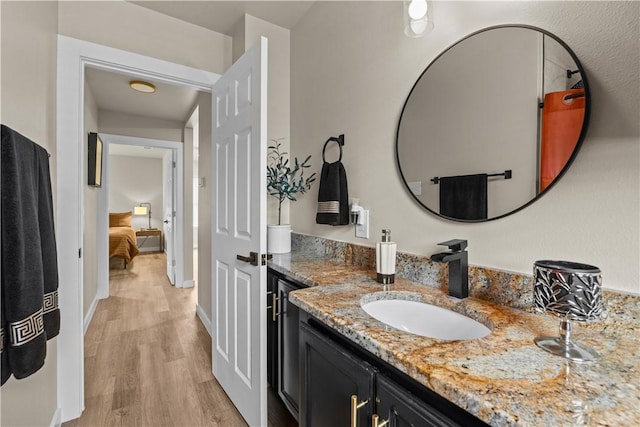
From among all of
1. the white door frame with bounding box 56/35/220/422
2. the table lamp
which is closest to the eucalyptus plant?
the white door frame with bounding box 56/35/220/422

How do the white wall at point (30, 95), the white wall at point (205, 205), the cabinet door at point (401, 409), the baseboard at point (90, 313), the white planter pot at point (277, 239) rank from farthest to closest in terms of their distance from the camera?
1. the white wall at point (205, 205)
2. the baseboard at point (90, 313)
3. the white planter pot at point (277, 239)
4. the white wall at point (30, 95)
5. the cabinet door at point (401, 409)

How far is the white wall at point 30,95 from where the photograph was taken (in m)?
1.05

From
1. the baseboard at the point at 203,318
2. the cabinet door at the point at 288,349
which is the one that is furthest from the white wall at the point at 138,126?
A: the cabinet door at the point at 288,349

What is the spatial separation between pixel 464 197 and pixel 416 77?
600 mm

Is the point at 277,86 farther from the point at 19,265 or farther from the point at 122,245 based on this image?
the point at 122,245

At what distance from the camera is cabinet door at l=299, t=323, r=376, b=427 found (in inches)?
30.5

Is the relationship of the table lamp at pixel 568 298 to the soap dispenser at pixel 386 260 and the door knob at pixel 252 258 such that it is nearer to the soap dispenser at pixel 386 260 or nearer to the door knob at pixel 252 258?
the soap dispenser at pixel 386 260

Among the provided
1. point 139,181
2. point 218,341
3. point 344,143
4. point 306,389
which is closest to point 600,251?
point 306,389

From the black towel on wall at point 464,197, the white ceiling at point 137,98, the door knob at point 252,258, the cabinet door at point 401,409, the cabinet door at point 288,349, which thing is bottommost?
the cabinet door at point 288,349

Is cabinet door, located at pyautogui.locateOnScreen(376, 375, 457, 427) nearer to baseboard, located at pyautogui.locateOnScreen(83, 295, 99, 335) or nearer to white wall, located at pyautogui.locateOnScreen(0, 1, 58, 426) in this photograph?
white wall, located at pyautogui.locateOnScreen(0, 1, 58, 426)

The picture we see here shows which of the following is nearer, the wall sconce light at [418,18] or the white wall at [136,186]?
the wall sconce light at [418,18]

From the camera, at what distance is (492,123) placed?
3.65ft

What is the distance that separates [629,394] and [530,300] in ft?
1.55

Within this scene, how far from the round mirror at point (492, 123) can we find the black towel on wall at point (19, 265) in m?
1.43
